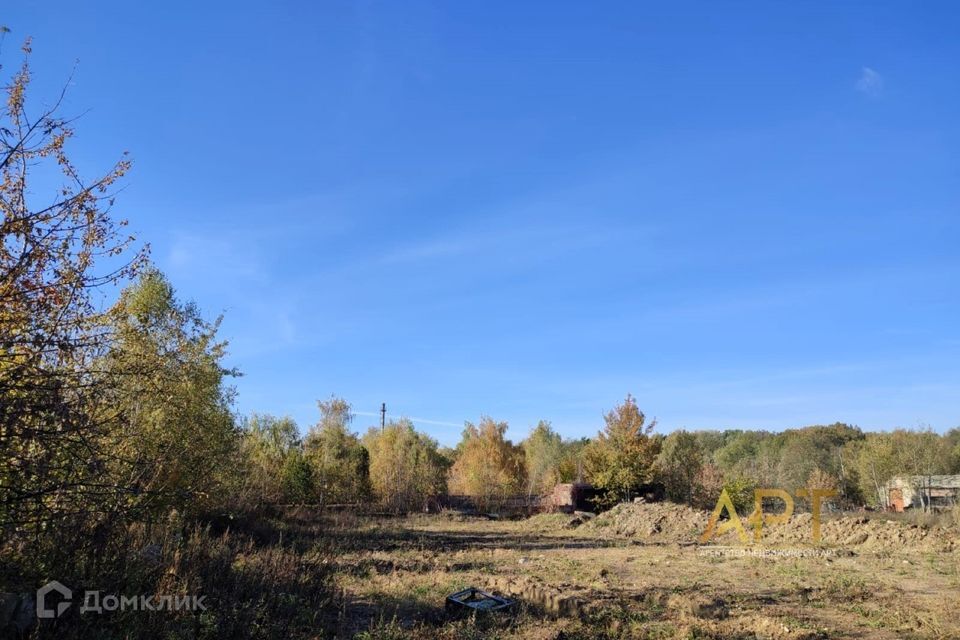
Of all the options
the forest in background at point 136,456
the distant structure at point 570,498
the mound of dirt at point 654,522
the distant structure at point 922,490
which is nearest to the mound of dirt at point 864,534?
the mound of dirt at point 654,522

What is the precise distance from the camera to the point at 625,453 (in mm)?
34625

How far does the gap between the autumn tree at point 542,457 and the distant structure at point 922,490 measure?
26897 mm

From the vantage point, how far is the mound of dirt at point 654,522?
26.7 metres

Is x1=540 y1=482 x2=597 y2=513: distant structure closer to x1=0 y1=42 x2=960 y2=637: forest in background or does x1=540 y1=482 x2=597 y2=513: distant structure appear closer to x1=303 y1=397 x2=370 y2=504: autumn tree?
x1=0 y1=42 x2=960 y2=637: forest in background

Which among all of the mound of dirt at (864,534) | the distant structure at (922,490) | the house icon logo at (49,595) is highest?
the house icon logo at (49,595)

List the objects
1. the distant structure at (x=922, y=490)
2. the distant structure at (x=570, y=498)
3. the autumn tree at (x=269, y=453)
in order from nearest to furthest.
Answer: the autumn tree at (x=269, y=453) < the distant structure at (x=570, y=498) < the distant structure at (x=922, y=490)

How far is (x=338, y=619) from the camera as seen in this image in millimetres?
8445

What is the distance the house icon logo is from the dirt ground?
3537 millimetres

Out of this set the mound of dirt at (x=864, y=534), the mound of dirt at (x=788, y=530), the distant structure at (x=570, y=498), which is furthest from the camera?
the distant structure at (x=570, y=498)

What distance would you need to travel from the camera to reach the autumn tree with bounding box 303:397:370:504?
133 feet

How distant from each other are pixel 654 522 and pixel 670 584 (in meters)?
16.8

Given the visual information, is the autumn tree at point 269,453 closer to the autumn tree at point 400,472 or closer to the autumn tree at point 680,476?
the autumn tree at point 400,472

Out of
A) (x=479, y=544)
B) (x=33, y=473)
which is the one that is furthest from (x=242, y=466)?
(x=33, y=473)

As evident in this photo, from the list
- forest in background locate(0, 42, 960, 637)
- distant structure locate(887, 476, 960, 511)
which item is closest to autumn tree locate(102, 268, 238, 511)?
forest in background locate(0, 42, 960, 637)
